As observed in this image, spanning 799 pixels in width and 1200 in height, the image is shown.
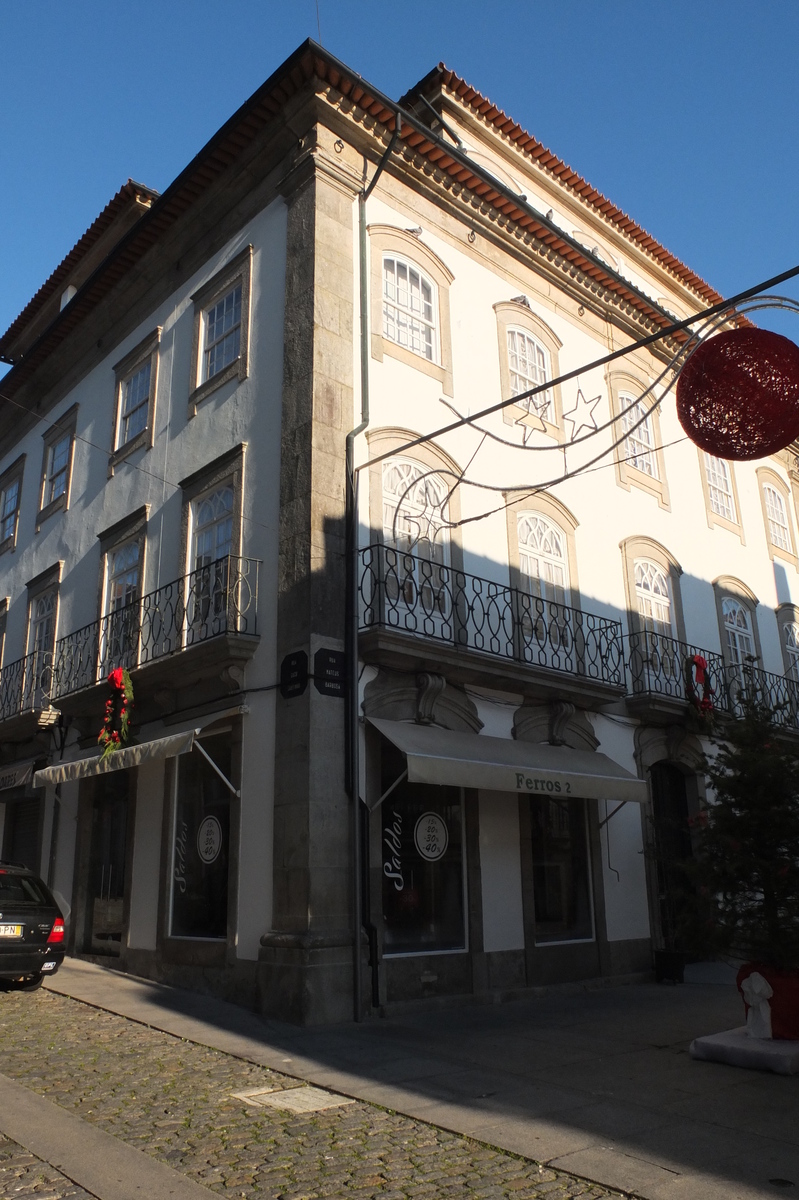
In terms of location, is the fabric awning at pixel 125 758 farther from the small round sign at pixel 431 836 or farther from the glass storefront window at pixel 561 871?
the glass storefront window at pixel 561 871

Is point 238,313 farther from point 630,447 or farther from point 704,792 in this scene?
point 704,792

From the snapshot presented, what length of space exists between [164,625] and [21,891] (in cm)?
350

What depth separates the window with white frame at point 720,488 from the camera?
17.6m

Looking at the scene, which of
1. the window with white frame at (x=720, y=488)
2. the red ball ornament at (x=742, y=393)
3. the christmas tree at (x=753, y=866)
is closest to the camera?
the red ball ornament at (x=742, y=393)

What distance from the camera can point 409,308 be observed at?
40.7 ft

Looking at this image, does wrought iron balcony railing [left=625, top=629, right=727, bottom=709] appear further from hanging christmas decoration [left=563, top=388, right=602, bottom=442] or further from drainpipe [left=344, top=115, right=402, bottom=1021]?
drainpipe [left=344, top=115, right=402, bottom=1021]

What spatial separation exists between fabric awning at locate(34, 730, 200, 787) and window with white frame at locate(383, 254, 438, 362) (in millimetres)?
5477

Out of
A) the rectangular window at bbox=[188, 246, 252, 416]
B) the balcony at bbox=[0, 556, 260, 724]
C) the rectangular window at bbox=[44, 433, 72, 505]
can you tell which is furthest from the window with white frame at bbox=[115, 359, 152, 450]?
the balcony at bbox=[0, 556, 260, 724]

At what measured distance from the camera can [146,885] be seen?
471 inches

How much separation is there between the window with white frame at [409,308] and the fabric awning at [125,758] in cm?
548

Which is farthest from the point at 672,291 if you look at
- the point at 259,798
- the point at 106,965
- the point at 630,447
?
the point at 106,965

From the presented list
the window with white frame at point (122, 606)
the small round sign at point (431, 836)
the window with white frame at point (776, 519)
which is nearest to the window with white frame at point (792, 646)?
the window with white frame at point (776, 519)

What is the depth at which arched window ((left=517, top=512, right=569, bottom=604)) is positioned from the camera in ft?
42.4

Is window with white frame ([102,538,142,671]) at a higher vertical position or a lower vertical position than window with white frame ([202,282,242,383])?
lower
